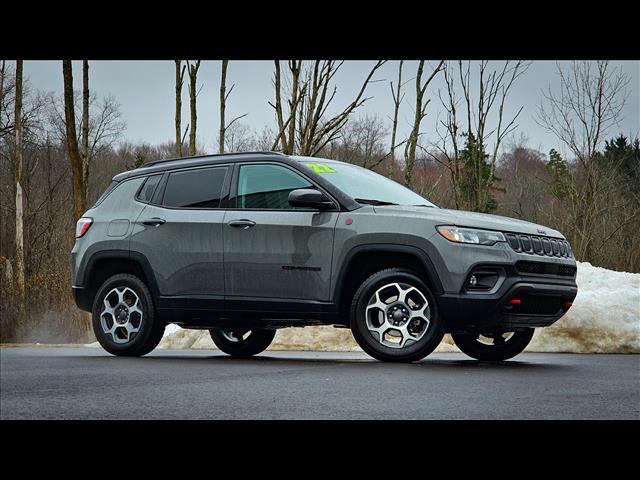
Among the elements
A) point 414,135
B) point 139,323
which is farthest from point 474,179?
point 139,323

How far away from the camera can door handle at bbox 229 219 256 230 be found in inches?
367

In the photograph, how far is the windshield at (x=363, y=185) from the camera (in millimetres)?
9406

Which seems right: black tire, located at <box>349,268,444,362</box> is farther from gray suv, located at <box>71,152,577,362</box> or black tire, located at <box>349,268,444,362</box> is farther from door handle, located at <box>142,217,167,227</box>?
door handle, located at <box>142,217,167,227</box>

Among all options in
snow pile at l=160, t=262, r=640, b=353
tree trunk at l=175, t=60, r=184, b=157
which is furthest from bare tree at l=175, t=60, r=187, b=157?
snow pile at l=160, t=262, r=640, b=353

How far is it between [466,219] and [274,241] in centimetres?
190

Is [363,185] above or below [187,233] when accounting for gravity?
above

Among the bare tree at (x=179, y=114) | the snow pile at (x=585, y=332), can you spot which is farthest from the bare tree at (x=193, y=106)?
the snow pile at (x=585, y=332)

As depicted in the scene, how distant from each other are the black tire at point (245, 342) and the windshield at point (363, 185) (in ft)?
7.70

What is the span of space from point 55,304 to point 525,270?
1895 centimetres

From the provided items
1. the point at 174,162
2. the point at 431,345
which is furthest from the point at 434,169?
the point at 431,345

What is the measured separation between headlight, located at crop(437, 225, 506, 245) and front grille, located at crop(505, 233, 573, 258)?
15cm

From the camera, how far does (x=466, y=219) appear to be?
28.2ft

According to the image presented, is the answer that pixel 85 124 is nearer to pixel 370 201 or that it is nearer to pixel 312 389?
pixel 370 201

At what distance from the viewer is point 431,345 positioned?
8.46 meters
